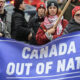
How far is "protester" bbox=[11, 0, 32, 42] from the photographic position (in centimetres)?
650

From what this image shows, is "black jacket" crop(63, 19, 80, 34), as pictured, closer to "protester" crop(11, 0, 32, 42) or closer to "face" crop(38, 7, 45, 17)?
"face" crop(38, 7, 45, 17)

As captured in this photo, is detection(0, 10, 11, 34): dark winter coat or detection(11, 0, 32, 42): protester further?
detection(11, 0, 32, 42): protester

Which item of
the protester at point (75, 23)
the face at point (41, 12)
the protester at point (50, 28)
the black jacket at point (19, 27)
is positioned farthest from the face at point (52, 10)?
the black jacket at point (19, 27)

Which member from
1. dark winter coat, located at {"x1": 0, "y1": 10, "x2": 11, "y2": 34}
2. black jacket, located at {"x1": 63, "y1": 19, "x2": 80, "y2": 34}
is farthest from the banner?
dark winter coat, located at {"x1": 0, "y1": 10, "x2": 11, "y2": 34}

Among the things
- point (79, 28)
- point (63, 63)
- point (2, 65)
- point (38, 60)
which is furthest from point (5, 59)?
point (79, 28)

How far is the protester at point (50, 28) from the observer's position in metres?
5.51

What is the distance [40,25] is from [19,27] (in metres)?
0.73

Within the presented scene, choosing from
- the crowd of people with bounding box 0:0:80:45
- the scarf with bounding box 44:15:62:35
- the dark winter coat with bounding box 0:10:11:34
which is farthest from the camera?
the dark winter coat with bounding box 0:10:11:34

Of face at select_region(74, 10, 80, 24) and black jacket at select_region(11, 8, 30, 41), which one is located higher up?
face at select_region(74, 10, 80, 24)

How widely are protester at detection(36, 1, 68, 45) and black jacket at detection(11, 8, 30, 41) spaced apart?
0.81 m

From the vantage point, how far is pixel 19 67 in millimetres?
5020

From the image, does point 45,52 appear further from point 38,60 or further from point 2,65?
point 2,65

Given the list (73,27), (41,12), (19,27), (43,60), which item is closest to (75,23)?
(73,27)

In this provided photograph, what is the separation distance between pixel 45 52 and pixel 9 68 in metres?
0.59
